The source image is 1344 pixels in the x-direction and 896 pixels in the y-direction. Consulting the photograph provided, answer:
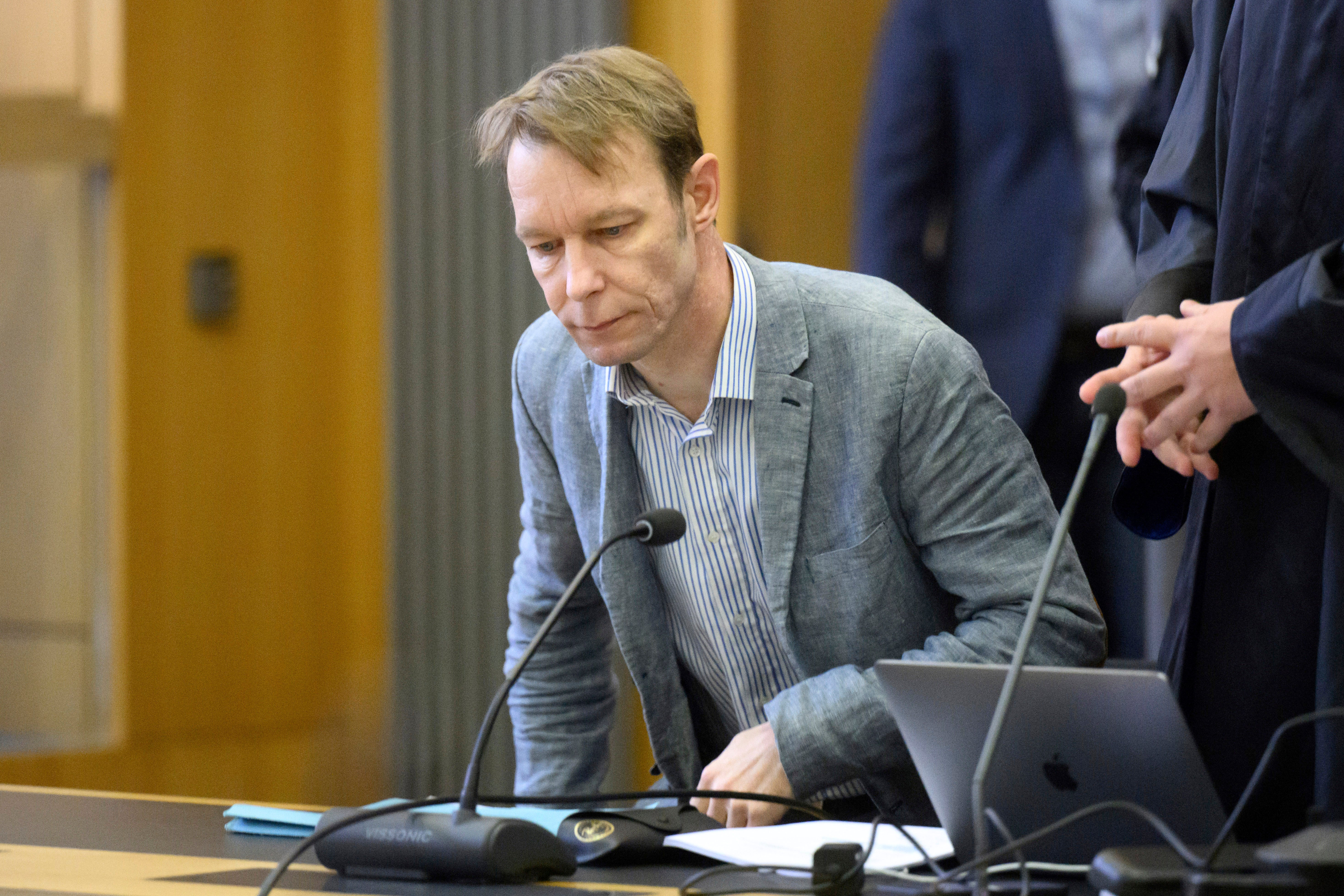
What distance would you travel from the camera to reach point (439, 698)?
10.9ft

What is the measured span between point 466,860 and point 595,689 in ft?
2.46

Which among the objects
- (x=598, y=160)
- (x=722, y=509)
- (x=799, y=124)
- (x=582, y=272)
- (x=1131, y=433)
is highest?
(x=799, y=124)

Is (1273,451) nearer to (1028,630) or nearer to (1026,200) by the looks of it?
(1028,630)

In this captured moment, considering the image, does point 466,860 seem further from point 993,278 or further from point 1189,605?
point 993,278

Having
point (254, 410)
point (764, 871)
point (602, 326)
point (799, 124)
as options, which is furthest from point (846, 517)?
point (254, 410)

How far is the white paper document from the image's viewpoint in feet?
3.69

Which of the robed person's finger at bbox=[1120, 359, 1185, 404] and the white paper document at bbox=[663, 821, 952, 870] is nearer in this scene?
the white paper document at bbox=[663, 821, 952, 870]

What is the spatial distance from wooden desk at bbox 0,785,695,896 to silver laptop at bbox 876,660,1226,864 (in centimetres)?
21

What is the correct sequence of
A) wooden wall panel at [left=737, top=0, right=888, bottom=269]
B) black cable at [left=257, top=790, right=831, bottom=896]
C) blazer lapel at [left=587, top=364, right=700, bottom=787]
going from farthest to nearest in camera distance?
wooden wall panel at [left=737, top=0, right=888, bottom=269], blazer lapel at [left=587, top=364, right=700, bottom=787], black cable at [left=257, top=790, right=831, bottom=896]

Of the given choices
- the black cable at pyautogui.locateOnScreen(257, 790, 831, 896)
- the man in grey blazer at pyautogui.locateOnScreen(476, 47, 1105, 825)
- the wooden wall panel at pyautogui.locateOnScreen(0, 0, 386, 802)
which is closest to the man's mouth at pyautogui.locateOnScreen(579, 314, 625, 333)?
the man in grey blazer at pyautogui.locateOnScreen(476, 47, 1105, 825)

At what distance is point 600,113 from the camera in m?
1.49

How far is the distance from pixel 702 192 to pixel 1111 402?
625 millimetres

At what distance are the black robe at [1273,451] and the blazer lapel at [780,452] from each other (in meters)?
0.34

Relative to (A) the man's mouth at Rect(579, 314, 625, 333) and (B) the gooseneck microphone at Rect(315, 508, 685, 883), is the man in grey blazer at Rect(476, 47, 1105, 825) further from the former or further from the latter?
(B) the gooseneck microphone at Rect(315, 508, 685, 883)
